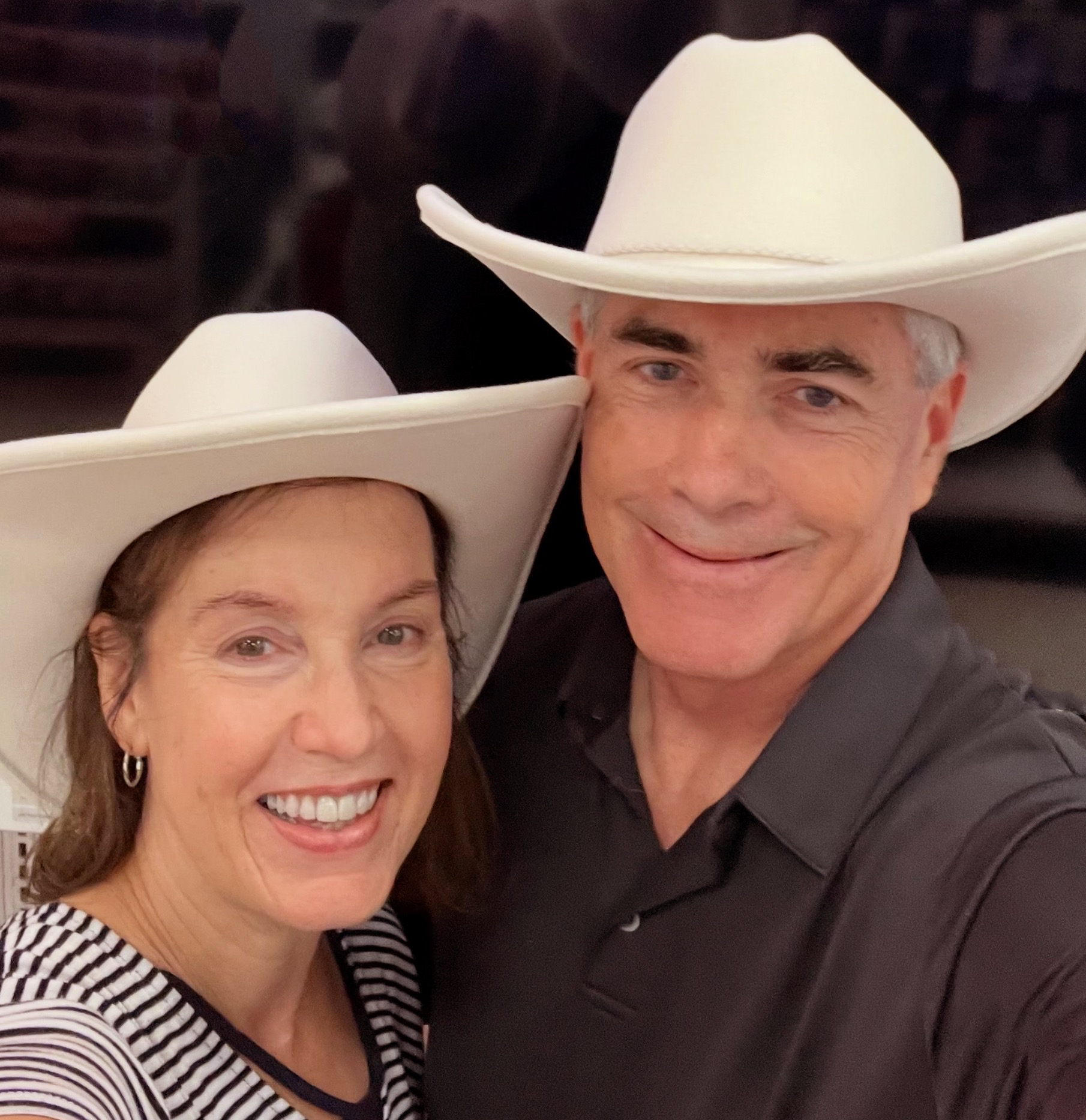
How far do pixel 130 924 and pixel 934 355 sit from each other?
3.30 ft

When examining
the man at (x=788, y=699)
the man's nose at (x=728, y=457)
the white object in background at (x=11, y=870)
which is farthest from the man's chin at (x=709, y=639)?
the white object in background at (x=11, y=870)

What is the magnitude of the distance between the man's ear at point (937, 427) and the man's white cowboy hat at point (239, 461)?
379mm

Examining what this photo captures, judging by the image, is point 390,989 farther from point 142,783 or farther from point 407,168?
point 407,168

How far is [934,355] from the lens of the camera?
1.17m

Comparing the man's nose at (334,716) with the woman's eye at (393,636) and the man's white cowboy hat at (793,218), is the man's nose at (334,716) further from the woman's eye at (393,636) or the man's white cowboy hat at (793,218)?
the man's white cowboy hat at (793,218)

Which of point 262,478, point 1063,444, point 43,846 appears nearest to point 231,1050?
point 43,846

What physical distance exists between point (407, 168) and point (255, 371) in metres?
0.70

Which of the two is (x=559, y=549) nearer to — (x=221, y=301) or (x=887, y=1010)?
(x=221, y=301)

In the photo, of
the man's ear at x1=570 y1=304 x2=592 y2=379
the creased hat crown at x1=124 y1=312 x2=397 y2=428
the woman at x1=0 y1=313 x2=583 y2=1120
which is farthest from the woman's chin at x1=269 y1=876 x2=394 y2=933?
the man's ear at x1=570 y1=304 x2=592 y2=379

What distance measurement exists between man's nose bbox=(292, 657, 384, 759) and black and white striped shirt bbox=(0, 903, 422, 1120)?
0.28 metres

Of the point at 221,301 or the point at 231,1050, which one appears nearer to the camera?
the point at 231,1050

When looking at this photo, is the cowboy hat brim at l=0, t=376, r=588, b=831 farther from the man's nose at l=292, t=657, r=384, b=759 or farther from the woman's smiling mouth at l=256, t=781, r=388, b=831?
the woman's smiling mouth at l=256, t=781, r=388, b=831

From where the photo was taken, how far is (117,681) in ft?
3.69

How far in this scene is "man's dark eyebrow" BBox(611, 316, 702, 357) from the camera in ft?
3.72
